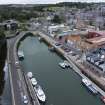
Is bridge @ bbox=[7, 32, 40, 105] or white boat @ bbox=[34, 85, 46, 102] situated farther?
white boat @ bbox=[34, 85, 46, 102]

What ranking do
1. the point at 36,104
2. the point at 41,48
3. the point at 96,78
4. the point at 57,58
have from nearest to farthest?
the point at 36,104 → the point at 96,78 → the point at 57,58 → the point at 41,48

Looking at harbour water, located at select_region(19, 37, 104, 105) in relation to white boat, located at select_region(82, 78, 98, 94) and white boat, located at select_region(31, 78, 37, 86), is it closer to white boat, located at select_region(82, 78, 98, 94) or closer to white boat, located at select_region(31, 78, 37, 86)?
white boat, located at select_region(82, 78, 98, 94)

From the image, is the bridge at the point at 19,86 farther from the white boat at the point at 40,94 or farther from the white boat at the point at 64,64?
the white boat at the point at 64,64

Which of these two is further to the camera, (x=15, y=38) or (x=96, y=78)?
(x=15, y=38)

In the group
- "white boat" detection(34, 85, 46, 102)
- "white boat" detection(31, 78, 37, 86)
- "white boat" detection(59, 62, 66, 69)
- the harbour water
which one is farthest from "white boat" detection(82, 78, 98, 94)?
"white boat" detection(59, 62, 66, 69)

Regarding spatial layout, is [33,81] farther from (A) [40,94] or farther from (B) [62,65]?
(B) [62,65]

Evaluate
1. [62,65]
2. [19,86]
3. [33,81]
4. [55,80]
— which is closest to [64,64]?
[62,65]

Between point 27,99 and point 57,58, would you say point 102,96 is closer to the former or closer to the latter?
point 27,99

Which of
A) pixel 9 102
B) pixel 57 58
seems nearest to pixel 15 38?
pixel 57 58
